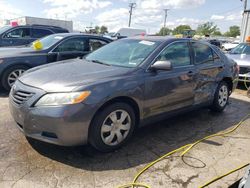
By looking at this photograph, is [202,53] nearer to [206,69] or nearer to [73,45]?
[206,69]

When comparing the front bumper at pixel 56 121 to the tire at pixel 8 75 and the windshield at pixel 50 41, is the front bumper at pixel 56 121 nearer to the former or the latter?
the tire at pixel 8 75

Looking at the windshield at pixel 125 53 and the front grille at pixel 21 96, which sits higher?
the windshield at pixel 125 53

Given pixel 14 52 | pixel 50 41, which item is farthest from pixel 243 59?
pixel 14 52

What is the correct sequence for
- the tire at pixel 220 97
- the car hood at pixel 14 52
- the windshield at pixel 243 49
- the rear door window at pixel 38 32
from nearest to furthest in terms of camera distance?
the tire at pixel 220 97 < the car hood at pixel 14 52 < the windshield at pixel 243 49 < the rear door window at pixel 38 32

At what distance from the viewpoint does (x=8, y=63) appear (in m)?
5.76

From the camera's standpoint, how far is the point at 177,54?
406 cm

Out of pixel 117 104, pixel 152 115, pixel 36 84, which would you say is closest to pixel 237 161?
pixel 152 115

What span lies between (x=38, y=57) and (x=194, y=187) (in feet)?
16.0

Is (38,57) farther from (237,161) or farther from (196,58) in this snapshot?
(237,161)

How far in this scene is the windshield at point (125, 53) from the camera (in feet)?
12.0

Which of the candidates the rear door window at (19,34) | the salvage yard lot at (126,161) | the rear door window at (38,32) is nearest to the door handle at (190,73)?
the salvage yard lot at (126,161)

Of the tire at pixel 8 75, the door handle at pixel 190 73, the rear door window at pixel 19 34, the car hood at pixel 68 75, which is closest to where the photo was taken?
the car hood at pixel 68 75

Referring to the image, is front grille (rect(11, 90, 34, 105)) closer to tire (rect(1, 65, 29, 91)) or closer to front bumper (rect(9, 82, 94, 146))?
front bumper (rect(9, 82, 94, 146))

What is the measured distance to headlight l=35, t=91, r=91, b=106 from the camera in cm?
278
